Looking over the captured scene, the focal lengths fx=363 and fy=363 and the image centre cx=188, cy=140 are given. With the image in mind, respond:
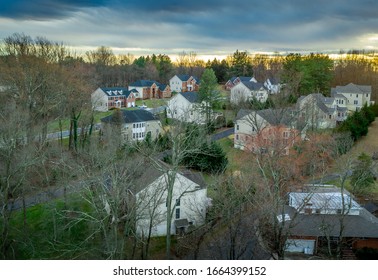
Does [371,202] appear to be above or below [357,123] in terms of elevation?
below

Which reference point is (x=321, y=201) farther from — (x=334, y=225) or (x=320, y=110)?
(x=320, y=110)

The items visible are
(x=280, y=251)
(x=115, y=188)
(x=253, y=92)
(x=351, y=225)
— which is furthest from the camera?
(x=253, y=92)

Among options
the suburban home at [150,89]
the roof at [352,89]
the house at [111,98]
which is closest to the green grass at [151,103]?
the suburban home at [150,89]

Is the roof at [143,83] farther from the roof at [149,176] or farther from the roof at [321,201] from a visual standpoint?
the roof at [321,201]

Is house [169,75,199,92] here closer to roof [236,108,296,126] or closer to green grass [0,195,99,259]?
roof [236,108,296,126]

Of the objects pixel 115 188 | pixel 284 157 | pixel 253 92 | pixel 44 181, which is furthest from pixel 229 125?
pixel 115 188

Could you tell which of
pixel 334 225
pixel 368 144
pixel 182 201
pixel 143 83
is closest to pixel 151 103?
pixel 143 83

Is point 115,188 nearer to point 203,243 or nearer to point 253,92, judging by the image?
point 203,243
